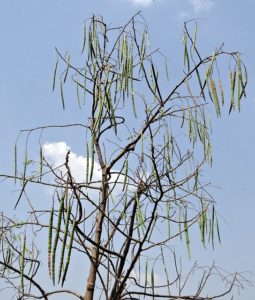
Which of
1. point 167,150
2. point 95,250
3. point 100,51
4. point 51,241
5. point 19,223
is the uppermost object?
point 100,51

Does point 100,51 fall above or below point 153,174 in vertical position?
above

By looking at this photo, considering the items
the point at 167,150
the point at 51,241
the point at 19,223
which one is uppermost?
the point at 167,150

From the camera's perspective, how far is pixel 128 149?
220 centimetres

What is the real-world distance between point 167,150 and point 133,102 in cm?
24

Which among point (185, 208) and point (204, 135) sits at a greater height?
point (204, 135)

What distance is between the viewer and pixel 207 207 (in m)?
2.06

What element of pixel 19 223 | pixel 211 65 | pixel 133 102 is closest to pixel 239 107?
Result: pixel 211 65

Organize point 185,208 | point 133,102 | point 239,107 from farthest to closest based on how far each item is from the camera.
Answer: point 185,208, point 133,102, point 239,107

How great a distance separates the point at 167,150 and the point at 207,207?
0.94ft

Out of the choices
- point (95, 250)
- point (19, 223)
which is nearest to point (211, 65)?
point (95, 250)

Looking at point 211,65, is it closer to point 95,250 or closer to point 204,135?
point 204,135

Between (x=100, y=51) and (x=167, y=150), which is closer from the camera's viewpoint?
(x=167, y=150)

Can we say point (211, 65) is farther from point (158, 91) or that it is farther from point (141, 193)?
point (141, 193)

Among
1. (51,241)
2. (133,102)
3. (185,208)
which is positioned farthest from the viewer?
(185,208)
